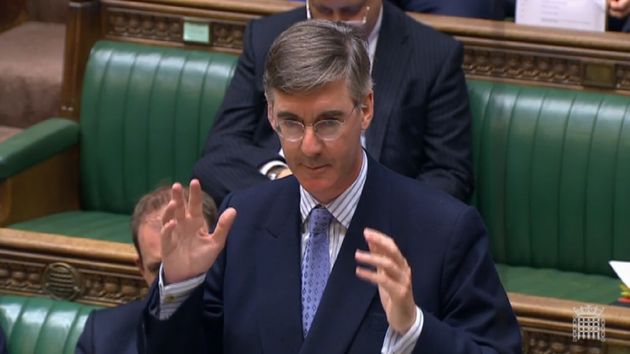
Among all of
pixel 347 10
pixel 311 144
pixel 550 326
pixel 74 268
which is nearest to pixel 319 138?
pixel 311 144

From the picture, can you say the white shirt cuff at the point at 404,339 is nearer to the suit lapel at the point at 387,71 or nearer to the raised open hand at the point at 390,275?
the raised open hand at the point at 390,275

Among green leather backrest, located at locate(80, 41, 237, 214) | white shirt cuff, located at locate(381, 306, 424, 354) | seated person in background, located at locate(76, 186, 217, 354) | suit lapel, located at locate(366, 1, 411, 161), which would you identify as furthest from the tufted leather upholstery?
white shirt cuff, located at locate(381, 306, 424, 354)

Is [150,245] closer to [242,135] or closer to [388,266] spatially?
Answer: [242,135]

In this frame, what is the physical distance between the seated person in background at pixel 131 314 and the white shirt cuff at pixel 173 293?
0.47 metres

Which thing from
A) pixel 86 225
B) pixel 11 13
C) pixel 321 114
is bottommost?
pixel 86 225

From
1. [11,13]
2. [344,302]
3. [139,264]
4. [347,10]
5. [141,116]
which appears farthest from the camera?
[11,13]

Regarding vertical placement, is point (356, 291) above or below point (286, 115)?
below

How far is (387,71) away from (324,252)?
0.89 m

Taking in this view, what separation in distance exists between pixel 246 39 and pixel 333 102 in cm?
103

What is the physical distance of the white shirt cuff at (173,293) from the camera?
1074mm

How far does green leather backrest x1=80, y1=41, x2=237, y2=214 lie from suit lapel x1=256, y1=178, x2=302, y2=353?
111cm

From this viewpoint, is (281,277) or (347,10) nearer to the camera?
(281,277)

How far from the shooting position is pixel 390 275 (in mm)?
990

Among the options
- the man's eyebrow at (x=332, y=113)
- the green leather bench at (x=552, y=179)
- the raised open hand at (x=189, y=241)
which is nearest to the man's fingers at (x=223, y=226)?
the raised open hand at (x=189, y=241)
